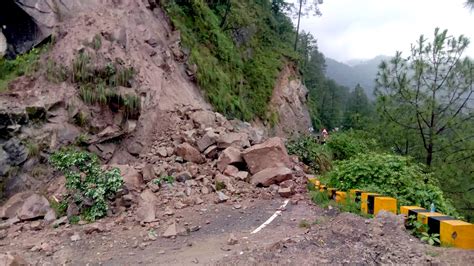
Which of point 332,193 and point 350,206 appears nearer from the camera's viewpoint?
point 350,206

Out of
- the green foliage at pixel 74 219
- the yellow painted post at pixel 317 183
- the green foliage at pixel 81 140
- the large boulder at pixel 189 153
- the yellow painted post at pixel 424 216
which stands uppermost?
the green foliage at pixel 81 140

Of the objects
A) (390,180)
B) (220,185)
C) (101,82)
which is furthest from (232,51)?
(390,180)

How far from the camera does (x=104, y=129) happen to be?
896 cm

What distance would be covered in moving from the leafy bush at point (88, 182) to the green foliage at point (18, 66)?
2957 millimetres

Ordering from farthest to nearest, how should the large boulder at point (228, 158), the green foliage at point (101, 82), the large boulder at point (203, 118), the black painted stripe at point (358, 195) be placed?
the large boulder at point (203, 118) → the green foliage at point (101, 82) → the large boulder at point (228, 158) → the black painted stripe at point (358, 195)


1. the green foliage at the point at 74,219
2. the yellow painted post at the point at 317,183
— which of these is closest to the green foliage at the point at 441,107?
the yellow painted post at the point at 317,183

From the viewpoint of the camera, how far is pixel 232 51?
18312mm

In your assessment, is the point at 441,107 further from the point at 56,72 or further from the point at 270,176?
the point at 56,72

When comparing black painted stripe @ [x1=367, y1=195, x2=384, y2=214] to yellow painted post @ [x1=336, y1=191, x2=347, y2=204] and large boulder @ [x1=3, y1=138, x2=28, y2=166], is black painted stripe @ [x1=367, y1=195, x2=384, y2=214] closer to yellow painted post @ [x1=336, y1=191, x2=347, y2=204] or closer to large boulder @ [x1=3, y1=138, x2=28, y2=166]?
yellow painted post @ [x1=336, y1=191, x2=347, y2=204]

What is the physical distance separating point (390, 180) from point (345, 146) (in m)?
5.87

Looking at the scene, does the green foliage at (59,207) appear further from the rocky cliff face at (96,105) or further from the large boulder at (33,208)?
the rocky cliff face at (96,105)

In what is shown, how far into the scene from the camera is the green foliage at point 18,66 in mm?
8766

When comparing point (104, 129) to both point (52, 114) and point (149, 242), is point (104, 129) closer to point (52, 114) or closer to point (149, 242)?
point (52, 114)

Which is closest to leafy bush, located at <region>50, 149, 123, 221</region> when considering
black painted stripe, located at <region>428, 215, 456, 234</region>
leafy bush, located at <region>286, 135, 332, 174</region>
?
black painted stripe, located at <region>428, 215, 456, 234</region>
